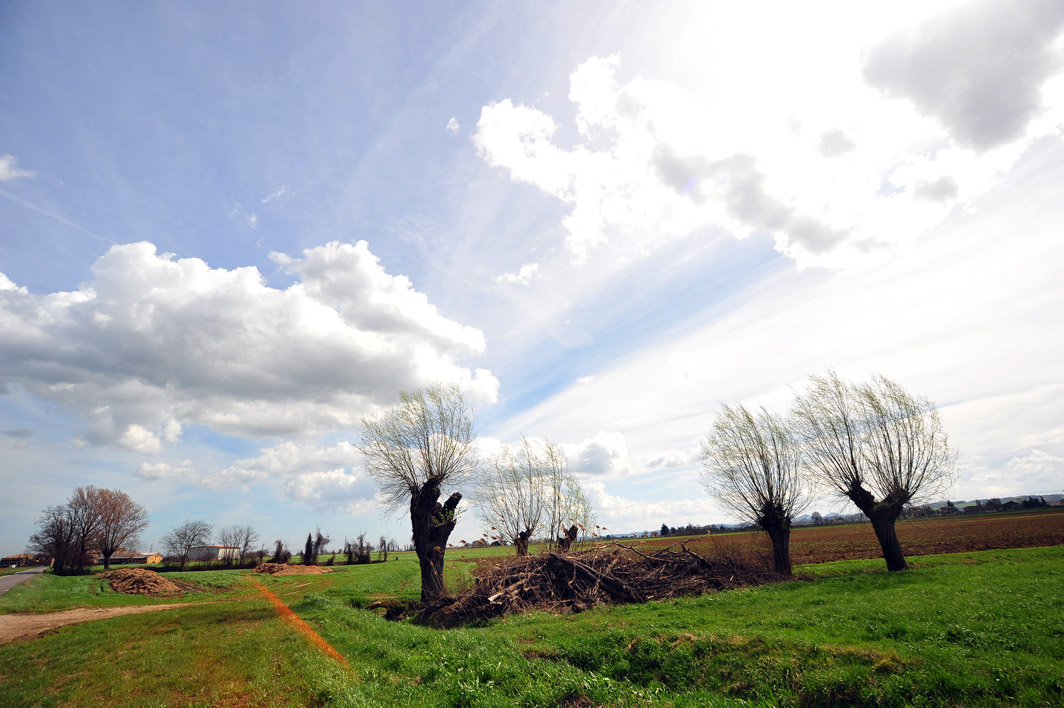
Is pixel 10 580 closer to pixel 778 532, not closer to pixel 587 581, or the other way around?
pixel 587 581

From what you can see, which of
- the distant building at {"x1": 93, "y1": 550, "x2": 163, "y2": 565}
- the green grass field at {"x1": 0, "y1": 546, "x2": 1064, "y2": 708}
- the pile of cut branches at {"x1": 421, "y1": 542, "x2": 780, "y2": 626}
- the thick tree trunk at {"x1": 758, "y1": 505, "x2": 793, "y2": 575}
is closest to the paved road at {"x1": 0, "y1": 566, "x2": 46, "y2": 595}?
the green grass field at {"x1": 0, "y1": 546, "x2": 1064, "y2": 708}

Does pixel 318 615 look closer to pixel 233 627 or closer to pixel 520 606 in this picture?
pixel 233 627

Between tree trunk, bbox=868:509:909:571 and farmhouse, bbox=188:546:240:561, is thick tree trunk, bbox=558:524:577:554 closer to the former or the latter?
tree trunk, bbox=868:509:909:571

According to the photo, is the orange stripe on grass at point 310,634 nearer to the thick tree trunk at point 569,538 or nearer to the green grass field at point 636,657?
the green grass field at point 636,657

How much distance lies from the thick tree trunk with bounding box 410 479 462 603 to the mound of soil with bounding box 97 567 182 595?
27921mm

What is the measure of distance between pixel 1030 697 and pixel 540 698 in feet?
24.7

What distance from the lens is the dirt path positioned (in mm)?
18625

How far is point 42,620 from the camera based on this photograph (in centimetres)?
2219

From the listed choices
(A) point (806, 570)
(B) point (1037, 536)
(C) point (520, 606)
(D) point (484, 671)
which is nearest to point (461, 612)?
(C) point (520, 606)

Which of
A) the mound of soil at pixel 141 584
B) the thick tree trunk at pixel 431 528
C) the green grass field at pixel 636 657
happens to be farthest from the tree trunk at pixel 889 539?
the mound of soil at pixel 141 584

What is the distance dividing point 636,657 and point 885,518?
68.7 ft

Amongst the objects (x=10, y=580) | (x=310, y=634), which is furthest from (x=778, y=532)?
(x=10, y=580)

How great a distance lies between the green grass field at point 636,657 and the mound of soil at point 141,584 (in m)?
23.5

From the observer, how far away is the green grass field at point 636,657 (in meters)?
7.70
